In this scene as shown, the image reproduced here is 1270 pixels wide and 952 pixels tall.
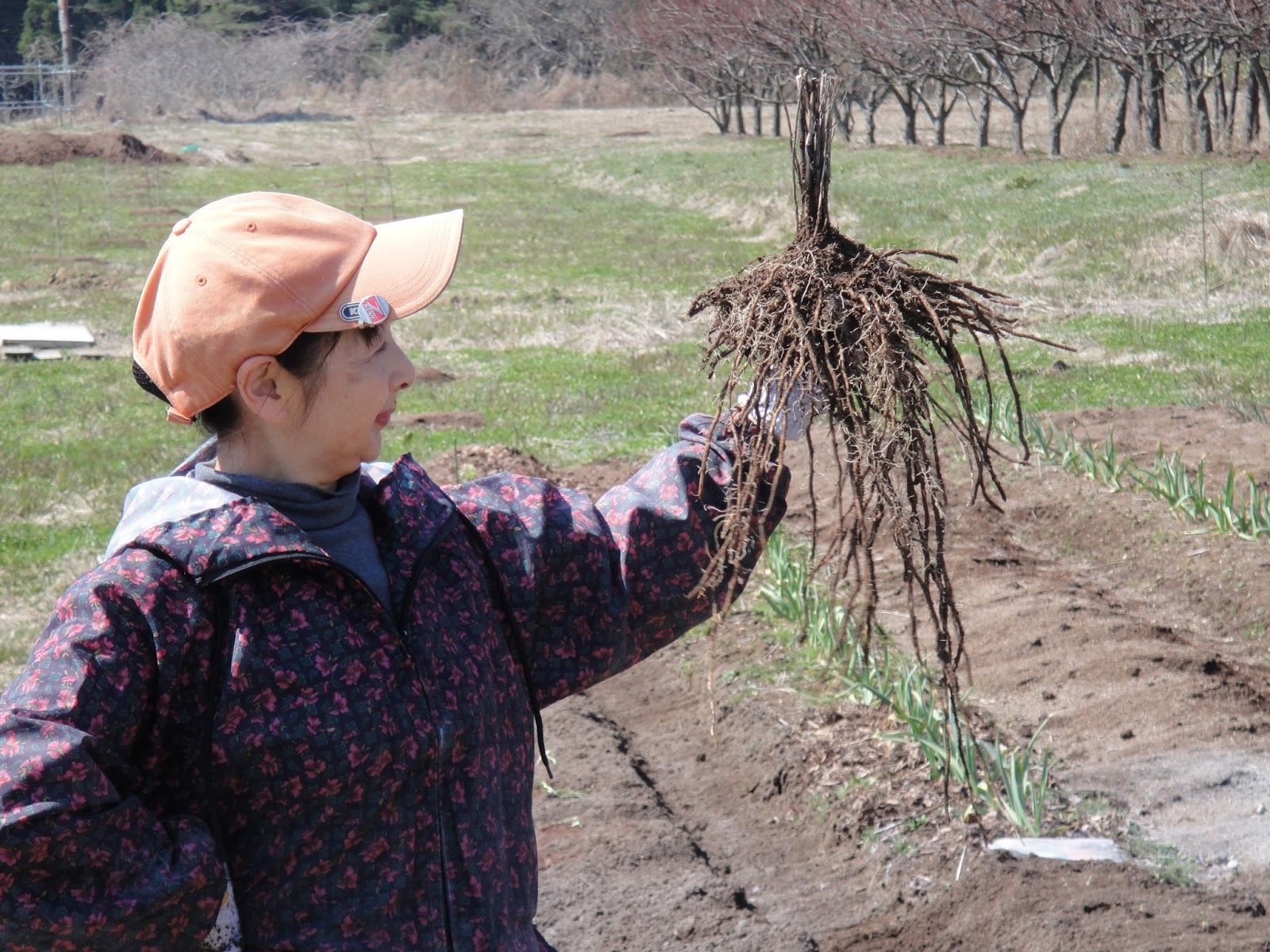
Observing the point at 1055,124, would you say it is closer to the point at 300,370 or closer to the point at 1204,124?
the point at 1204,124

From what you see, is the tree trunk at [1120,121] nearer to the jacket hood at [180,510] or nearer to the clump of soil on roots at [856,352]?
the clump of soil on roots at [856,352]

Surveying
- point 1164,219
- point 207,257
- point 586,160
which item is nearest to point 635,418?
point 207,257

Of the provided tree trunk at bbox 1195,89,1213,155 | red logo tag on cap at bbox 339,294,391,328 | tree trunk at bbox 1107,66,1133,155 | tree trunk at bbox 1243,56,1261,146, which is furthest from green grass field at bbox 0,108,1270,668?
red logo tag on cap at bbox 339,294,391,328

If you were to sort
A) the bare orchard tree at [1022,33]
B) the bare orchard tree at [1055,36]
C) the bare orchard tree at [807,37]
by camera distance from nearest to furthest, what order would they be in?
the bare orchard tree at [1055,36] → the bare orchard tree at [1022,33] → the bare orchard tree at [807,37]

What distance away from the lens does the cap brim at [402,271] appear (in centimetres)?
156

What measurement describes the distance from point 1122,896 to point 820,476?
148 inches

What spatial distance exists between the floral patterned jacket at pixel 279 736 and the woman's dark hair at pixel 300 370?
0.28 feet

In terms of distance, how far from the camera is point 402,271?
62.8 inches

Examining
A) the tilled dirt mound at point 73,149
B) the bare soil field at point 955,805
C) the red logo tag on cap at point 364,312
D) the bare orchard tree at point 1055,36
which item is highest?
the bare orchard tree at point 1055,36

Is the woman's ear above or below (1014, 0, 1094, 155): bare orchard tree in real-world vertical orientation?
below

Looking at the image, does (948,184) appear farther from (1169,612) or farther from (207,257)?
(207,257)

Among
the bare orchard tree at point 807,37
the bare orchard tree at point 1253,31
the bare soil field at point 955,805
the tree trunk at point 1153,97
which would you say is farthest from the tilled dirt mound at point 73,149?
the bare soil field at point 955,805

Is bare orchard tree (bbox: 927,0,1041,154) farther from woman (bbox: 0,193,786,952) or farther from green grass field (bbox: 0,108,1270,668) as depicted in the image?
woman (bbox: 0,193,786,952)

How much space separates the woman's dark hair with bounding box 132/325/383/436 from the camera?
1579 millimetres
